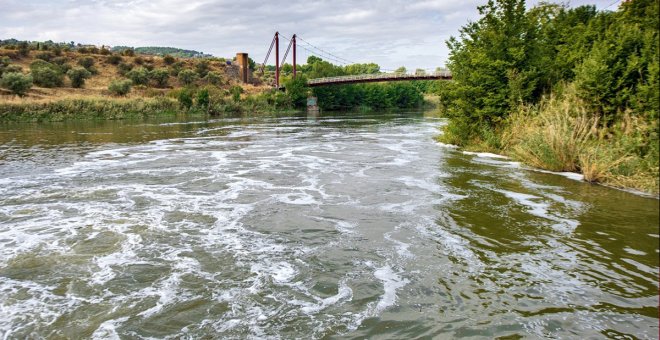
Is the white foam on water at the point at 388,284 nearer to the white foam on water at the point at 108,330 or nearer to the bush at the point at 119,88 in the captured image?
the white foam on water at the point at 108,330

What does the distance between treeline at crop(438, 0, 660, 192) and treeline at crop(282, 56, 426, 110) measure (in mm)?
50610

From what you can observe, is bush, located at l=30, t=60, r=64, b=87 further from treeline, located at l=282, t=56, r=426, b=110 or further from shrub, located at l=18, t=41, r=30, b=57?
treeline, located at l=282, t=56, r=426, b=110

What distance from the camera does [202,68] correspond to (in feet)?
265

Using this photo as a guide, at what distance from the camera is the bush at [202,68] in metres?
78.2

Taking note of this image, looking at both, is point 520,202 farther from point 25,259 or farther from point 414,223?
point 25,259

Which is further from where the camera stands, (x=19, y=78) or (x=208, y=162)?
(x=19, y=78)

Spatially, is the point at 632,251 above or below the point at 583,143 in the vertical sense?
below

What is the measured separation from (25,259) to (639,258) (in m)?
8.07

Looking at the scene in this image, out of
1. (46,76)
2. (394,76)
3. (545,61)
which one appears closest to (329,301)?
(545,61)

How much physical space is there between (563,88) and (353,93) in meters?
67.7

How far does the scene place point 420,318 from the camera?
4523 millimetres

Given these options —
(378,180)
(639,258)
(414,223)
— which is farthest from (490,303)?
(378,180)

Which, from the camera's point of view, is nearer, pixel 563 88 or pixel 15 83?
pixel 563 88

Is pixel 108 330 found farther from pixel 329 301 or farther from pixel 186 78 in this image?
pixel 186 78
